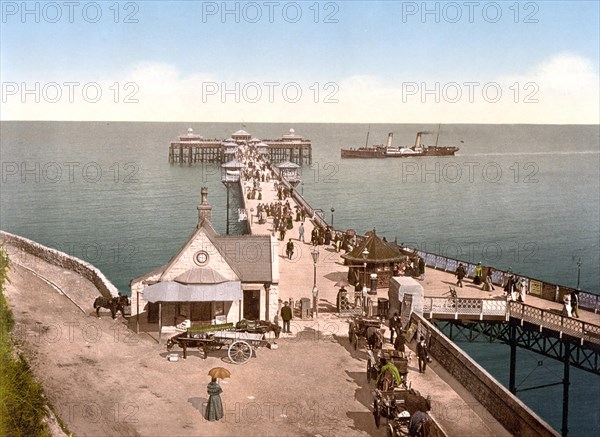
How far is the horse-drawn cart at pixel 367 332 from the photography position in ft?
73.8

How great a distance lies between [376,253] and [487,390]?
1389cm

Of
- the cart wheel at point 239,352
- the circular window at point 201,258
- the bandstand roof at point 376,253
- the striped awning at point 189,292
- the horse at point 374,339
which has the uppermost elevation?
the circular window at point 201,258

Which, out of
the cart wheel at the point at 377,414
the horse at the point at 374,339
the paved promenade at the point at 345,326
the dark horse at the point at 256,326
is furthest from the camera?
the dark horse at the point at 256,326

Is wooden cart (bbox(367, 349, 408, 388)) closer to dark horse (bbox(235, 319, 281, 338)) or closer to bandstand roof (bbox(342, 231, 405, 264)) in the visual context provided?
dark horse (bbox(235, 319, 281, 338))

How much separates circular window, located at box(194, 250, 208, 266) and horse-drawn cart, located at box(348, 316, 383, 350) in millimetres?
5917

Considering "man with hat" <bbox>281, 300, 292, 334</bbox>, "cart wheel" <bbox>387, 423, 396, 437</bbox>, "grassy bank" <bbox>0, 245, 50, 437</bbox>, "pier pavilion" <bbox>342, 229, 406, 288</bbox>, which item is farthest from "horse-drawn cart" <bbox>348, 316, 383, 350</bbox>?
"grassy bank" <bbox>0, 245, 50, 437</bbox>

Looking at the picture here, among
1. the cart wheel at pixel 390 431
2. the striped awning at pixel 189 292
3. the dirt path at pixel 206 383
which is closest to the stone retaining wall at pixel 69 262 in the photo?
the dirt path at pixel 206 383

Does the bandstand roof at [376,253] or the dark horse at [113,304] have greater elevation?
the bandstand roof at [376,253]

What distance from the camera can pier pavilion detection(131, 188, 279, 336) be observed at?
24.8m

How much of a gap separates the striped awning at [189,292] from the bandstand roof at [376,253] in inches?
336

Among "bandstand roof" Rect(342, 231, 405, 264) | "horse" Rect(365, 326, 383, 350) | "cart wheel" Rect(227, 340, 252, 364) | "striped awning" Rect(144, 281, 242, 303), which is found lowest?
"cart wheel" Rect(227, 340, 252, 364)

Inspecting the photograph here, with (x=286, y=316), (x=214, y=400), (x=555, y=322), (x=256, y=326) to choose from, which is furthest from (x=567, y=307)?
(x=214, y=400)

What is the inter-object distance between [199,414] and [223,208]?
244 ft

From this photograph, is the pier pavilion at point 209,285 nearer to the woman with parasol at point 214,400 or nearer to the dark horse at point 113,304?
the dark horse at point 113,304
